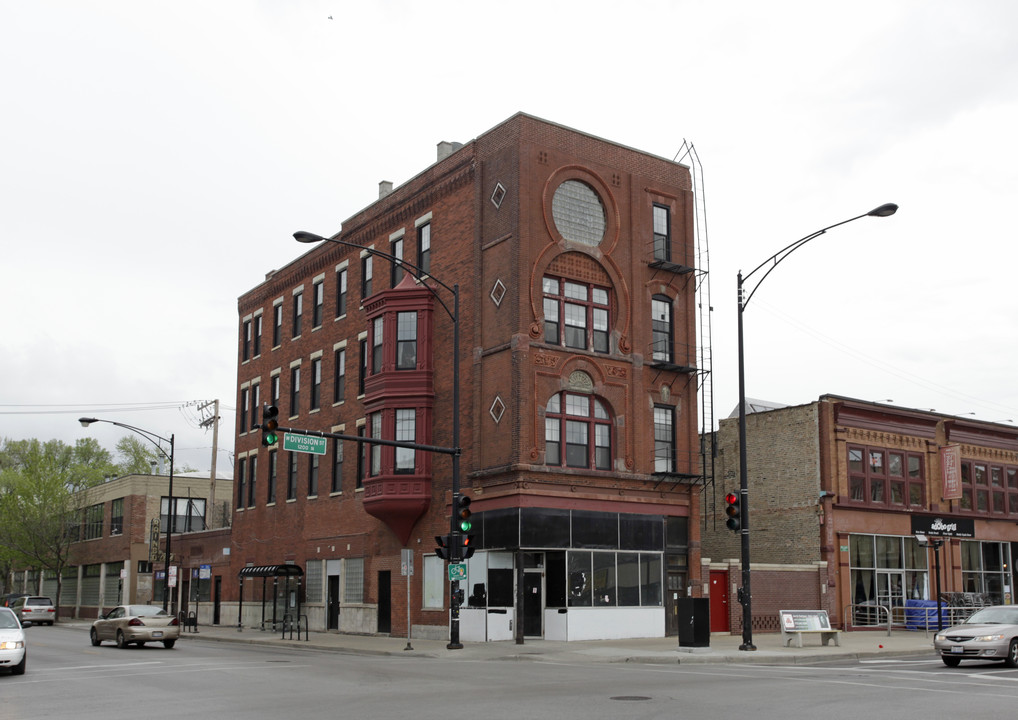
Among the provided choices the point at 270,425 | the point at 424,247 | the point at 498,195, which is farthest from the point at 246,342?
the point at 270,425

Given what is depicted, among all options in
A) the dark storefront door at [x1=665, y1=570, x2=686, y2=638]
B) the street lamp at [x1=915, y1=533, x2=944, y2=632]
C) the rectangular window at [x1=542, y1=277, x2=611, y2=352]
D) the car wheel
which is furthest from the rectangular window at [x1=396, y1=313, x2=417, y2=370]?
the car wheel

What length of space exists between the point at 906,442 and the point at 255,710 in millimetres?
34818

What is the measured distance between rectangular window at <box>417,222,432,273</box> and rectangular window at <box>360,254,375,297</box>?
4016 mm

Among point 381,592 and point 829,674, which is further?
point 381,592

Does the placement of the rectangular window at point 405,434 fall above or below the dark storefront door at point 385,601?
above

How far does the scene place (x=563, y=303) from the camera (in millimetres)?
35344

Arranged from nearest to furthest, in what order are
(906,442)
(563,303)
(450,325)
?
(563,303)
(450,325)
(906,442)

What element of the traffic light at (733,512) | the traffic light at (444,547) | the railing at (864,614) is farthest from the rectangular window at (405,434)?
the railing at (864,614)

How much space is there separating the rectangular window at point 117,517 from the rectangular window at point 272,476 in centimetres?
2300

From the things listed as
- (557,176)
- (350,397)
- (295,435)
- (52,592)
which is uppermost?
(557,176)

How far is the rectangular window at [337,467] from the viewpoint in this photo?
4459 centimetres

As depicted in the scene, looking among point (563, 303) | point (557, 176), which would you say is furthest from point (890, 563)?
point (557, 176)

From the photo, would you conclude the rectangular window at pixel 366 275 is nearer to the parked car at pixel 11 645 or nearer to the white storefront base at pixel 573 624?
the white storefront base at pixel 573 624

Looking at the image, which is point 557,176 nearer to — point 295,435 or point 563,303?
point 563,303
